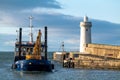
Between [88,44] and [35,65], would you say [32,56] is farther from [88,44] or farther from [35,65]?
[88,44]

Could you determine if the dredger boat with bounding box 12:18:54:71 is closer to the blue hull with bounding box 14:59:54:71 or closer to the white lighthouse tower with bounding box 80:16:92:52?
the blue hull with bounding box 14:59:54:71

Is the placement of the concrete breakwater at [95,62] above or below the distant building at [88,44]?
below

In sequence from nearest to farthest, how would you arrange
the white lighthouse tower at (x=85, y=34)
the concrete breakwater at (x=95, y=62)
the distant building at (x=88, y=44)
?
1. the concrete breakwater at (x=95, y=62)
2. the distant building at (x=88, y=44)
3. the white lighthouse tower at (x=85, y=34)

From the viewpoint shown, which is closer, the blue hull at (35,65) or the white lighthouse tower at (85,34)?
the blue hull at (35,65)

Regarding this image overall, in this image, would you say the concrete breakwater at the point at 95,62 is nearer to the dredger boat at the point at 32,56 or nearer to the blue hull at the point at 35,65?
the dredger boat at the point at 32,56

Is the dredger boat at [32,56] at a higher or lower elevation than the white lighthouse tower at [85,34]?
lower

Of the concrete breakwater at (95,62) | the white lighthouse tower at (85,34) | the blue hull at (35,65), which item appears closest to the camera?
the blue hull at (35,65)

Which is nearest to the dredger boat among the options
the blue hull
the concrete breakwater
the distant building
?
the blue hull

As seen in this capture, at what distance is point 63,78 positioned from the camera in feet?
234

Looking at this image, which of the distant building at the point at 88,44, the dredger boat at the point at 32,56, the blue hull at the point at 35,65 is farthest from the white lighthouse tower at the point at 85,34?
the blue hull at the point at 35,65

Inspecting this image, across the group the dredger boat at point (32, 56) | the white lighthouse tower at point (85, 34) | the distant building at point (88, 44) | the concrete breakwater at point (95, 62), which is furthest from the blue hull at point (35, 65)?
the white lighthouse tower at point (85, 34)

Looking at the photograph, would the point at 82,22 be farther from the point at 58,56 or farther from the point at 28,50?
the point at 58,56

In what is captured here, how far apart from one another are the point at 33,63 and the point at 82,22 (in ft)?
111

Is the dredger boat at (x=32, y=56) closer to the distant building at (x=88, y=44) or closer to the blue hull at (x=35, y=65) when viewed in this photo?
the blue hull at (x=35, y=65)
